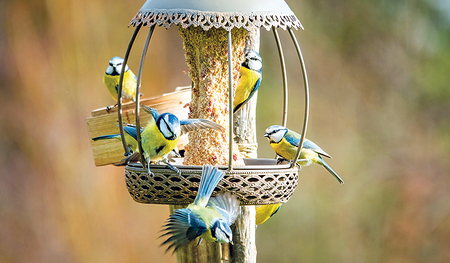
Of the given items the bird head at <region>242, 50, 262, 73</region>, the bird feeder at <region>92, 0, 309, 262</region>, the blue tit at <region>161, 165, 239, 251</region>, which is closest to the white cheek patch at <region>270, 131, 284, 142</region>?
the bird head at <region>242, 50, 262, 73</region>

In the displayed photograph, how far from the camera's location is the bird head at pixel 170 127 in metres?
2.01

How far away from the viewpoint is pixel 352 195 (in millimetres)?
5477

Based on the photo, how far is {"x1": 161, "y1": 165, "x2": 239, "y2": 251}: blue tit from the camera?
1.82 meters

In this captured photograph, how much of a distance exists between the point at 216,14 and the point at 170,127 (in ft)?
1.60

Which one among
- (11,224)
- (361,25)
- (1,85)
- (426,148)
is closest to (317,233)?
(426,148)

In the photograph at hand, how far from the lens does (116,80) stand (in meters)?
3.49

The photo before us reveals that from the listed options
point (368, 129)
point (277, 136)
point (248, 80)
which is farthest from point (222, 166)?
point (368, 129)

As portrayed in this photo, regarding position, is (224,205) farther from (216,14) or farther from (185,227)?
(216,14)

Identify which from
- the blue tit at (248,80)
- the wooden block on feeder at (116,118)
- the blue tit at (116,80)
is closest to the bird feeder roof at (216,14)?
the blue tit at (248,80)

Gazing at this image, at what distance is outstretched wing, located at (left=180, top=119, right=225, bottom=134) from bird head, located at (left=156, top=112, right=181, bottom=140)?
3 cm

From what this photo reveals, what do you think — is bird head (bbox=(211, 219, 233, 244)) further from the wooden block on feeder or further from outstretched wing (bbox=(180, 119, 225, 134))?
the wooden block on feeder

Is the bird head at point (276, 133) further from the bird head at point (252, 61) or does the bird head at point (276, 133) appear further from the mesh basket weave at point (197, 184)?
the mesh basket weave at point (197, 184)

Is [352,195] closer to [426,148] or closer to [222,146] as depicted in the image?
[426,148]

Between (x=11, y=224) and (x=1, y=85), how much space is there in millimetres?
1163
